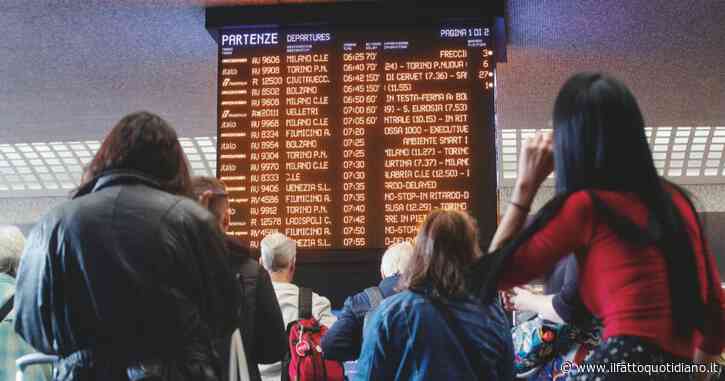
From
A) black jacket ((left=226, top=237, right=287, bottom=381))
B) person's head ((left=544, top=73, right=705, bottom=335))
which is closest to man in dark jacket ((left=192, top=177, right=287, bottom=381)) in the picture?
black jacket ((left=226, top=237, right=287, bottom=381))

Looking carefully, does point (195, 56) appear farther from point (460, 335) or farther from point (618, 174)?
point (618, 174)

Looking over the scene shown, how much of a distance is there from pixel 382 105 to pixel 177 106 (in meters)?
5.13

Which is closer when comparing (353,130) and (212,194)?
(212,194)

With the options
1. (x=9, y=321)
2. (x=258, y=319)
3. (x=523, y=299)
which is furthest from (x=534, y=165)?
(x=9, y=321)

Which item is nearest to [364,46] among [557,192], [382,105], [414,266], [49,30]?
[382,105]

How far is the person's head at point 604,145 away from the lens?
64.5 inches

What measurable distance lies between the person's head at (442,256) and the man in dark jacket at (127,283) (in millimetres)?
854

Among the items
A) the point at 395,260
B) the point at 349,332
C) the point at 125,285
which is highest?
the point at 125,285

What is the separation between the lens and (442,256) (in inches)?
110

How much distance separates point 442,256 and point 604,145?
4.02 ft

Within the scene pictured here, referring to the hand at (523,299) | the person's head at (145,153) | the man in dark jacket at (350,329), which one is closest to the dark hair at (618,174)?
the hand at (523,299)

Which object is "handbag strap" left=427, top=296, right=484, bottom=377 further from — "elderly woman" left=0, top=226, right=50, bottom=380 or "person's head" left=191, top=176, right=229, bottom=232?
"elderly woman" left=0, top=226, right=50, bottom=380

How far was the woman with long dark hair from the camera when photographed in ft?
8.97

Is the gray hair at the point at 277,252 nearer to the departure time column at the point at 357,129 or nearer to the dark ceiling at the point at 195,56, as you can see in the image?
the departure time column at the point at 357,129
